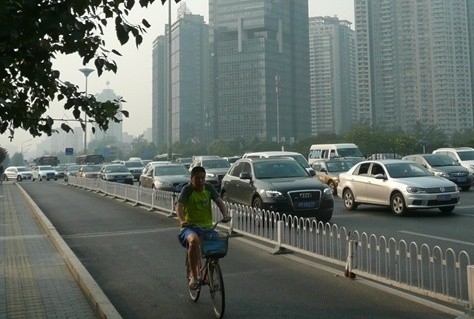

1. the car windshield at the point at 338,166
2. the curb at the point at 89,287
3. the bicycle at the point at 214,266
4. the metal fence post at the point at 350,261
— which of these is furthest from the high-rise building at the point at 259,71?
the bicycle at the point at 214,266

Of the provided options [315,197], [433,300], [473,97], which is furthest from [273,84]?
[433,300]

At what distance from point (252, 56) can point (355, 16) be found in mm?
19786

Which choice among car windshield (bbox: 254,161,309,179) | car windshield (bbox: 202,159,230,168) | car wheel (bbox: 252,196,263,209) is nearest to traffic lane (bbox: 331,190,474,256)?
car windshield (bbox: 254,161,309,179)

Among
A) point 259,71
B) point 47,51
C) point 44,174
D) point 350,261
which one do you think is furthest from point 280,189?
point 259,71

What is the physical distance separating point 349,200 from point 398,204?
8.55 ft

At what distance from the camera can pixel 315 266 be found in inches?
351

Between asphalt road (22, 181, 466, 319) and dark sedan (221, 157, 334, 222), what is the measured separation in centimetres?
183

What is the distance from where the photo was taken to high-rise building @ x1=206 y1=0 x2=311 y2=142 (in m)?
104

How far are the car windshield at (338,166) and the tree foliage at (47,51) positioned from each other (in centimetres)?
2003

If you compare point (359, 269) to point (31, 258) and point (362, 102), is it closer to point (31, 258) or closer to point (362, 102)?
point (31, 258)

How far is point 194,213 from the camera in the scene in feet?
22.0

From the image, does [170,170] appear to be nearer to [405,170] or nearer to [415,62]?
[405,170]

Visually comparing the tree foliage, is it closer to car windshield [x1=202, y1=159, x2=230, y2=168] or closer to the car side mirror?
the car side mirror

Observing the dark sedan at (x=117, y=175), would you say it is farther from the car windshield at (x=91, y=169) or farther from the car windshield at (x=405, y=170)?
the car windshield at (x=405, y=170)
